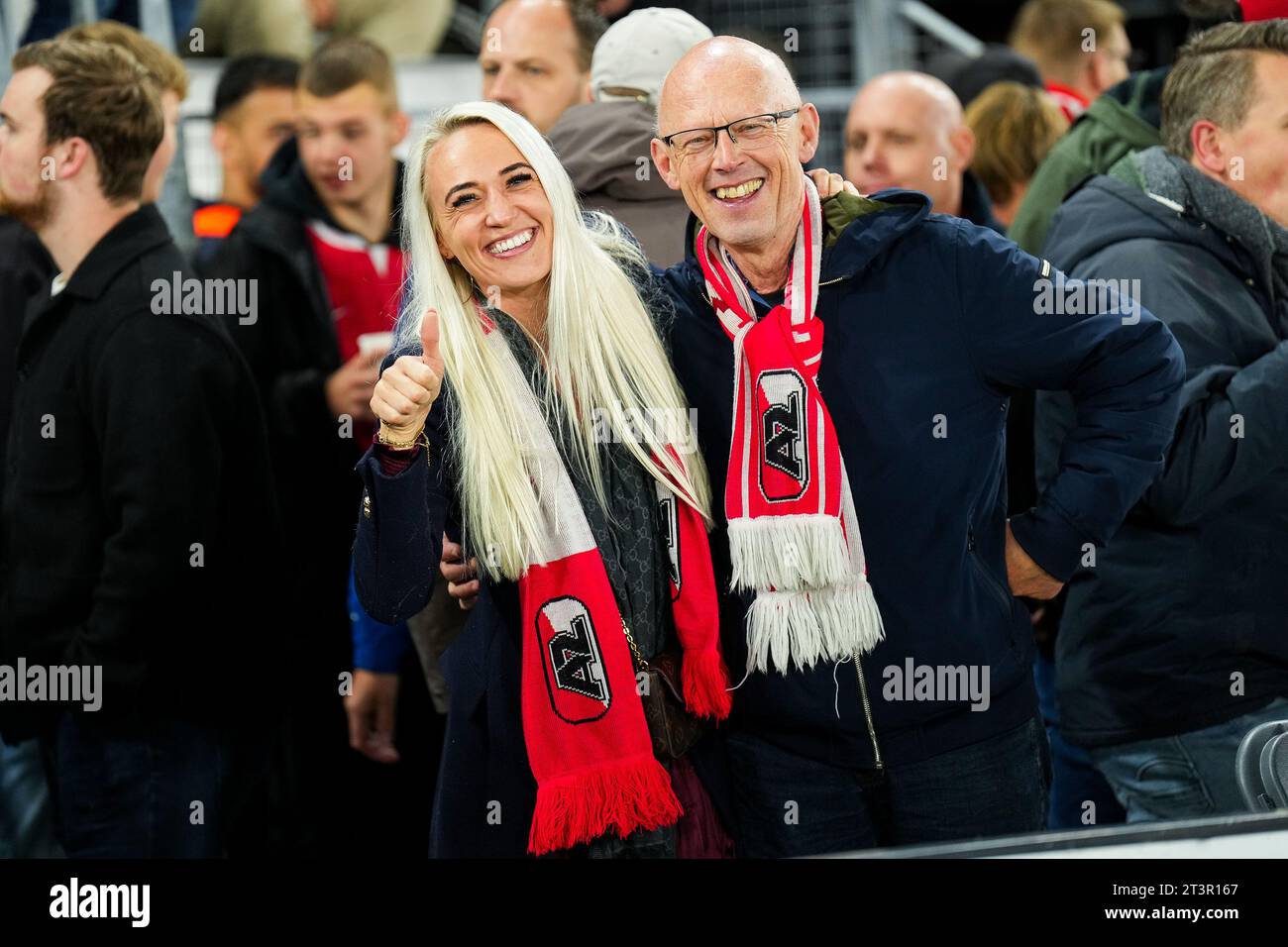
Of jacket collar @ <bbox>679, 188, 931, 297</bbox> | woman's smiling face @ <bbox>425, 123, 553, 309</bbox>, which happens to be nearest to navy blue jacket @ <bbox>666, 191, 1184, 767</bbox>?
jacket collar @ <bbox>679, 188, 931, 297</bbox>

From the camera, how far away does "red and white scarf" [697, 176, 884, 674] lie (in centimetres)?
249

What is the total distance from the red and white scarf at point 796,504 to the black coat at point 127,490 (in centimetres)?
130

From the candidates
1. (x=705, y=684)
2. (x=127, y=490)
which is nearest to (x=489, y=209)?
(x=705, y=684)

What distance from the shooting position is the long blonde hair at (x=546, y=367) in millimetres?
2465

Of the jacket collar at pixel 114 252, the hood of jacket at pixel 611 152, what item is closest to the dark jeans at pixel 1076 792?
the hood of jacket at pixel 611 152

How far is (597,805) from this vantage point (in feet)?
8.08

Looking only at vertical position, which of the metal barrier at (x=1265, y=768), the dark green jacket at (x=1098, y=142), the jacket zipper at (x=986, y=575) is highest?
the dark green jacket at (x=1098, y=142)

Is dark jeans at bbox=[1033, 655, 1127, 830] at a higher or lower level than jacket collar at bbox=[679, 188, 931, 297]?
lower

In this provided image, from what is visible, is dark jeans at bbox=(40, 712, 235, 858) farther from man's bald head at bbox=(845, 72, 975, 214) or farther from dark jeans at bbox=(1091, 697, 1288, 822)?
man's bald head at bbox=(845, 72, 975, 214)

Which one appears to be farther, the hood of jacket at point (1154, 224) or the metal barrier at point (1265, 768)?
the hood of jacket at point (1154, 224)

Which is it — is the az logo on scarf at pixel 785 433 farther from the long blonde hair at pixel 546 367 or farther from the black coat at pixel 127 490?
the black coat at pixel 127 490

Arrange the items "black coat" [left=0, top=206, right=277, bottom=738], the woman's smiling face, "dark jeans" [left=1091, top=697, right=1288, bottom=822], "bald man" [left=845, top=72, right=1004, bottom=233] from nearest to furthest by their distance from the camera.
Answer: the woman's smiling face → "dark jeans" [left=1091, top=697, right=1288, bottom=822] → "black coat" [left=0, top=206, right=277, bottom=738] → "bald man" [left=845, top=72, right=1004, bottom=233]

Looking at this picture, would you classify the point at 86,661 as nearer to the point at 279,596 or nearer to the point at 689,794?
the point at 279,596
